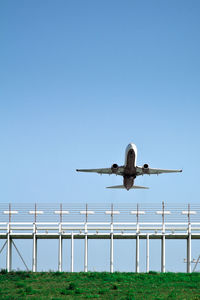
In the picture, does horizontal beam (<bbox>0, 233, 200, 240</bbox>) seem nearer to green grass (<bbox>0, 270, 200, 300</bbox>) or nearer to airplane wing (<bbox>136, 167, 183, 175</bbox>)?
airplane wing (<bbox>136, 167, 183, 175</bbox>)

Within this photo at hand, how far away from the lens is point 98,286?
37.9 metres

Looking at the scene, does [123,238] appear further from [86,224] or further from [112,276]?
[112,276]

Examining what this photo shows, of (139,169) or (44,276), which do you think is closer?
(44,276)

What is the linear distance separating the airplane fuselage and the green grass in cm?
1533

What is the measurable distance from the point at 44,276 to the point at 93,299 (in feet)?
33.7

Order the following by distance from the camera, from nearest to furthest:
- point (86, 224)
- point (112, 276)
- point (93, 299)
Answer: point (93, 299), point (112, 276), point (86, 224)

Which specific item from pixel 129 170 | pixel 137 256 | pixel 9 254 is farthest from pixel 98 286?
pixel 129 170

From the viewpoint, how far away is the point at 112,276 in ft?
137

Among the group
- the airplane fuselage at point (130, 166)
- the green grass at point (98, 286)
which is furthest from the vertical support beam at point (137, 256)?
the green grass at point (98, 286)

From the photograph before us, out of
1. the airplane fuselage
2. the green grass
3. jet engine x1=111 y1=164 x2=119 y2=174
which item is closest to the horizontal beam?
jet engine x1=111 y1=164 x2=119 y2=174

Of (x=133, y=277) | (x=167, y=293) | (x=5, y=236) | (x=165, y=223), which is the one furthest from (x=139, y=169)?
(x=167, y=293)

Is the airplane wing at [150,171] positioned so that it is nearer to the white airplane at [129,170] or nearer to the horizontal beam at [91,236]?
the white airplane at [129,170]

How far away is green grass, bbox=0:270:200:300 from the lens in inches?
Result: 1351

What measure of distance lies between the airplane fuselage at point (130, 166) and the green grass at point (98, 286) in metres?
15.3
